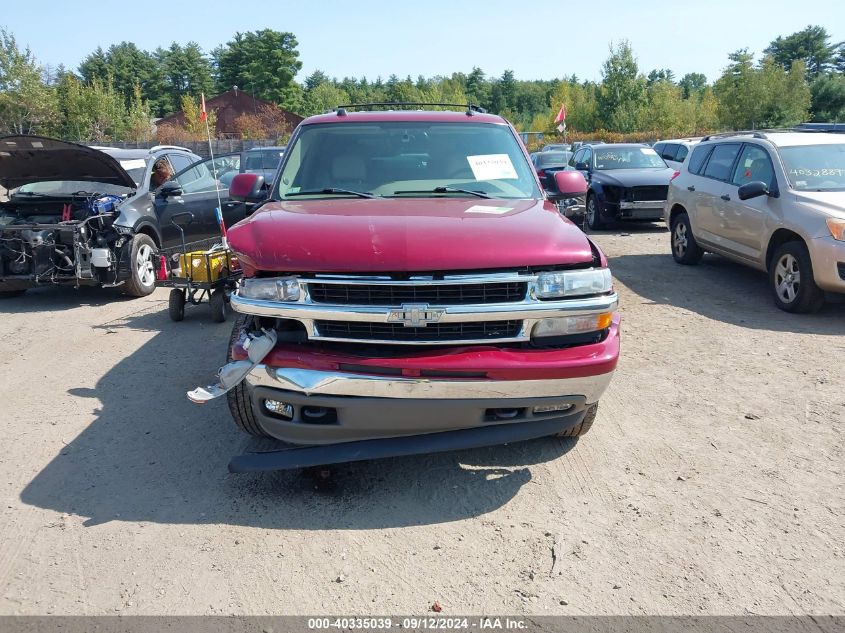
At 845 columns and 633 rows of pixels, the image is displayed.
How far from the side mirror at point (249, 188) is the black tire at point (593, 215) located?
10446 mm

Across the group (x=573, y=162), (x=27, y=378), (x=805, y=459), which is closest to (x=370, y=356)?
(x=805, y=459)

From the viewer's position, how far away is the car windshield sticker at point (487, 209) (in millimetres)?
4074

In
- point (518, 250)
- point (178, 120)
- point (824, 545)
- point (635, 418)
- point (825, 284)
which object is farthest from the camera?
point (178, 120)

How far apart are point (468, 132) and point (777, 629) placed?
3663mm

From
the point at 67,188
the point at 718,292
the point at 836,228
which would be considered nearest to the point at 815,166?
the point at 836,228

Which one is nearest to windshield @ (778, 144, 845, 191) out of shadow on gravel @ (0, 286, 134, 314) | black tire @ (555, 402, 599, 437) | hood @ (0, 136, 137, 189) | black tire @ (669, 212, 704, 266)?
black tire @ (669, 212, 704, 266)

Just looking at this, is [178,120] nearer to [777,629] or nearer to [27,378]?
[27,378]

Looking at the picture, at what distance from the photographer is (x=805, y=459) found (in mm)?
4164

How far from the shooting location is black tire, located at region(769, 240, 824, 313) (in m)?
7.30

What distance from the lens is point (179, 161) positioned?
1052cm

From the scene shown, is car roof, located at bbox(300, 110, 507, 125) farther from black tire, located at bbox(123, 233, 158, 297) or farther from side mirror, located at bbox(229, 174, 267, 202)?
black tire, located at bbox(123, 233, 158, 297)

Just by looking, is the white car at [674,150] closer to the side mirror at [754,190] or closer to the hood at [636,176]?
the hood at [636,176]

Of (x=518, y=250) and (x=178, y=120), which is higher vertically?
(x=178, y=120)

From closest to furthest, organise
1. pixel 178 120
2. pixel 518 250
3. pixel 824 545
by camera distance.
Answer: pixel 824 545, pixel 518 250, pixel 178 120
